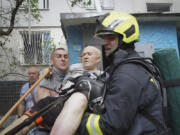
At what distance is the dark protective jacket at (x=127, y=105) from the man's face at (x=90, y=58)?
161cm

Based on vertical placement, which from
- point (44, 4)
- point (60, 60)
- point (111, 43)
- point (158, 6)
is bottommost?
point (60, 60)

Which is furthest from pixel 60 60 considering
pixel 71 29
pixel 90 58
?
pixel 71 29

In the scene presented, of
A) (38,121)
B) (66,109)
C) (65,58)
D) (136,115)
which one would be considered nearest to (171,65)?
(136,115)

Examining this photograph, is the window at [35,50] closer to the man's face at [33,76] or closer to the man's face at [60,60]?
the man's face at [33,76]

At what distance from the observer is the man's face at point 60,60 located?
11.5 ft

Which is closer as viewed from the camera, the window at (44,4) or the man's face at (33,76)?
the man's face at (33,76)

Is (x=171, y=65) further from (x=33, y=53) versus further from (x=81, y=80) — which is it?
(x=33, y=53)

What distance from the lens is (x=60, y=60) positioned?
3.54 metres

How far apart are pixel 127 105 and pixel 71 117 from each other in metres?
0.42

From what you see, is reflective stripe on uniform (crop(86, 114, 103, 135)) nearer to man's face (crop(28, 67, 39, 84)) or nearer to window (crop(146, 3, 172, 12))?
man's face (crop(28, 67, 39, 84))

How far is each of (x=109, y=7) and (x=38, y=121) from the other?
1257 cm

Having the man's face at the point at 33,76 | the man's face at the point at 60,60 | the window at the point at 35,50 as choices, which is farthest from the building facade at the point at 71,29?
the man's face at the point at 60,60

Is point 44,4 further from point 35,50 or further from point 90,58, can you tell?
point 90,58

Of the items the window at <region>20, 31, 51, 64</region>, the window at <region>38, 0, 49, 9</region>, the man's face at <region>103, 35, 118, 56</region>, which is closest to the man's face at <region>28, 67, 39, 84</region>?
the man's face at <region>103, 35, 118, 56</region>
